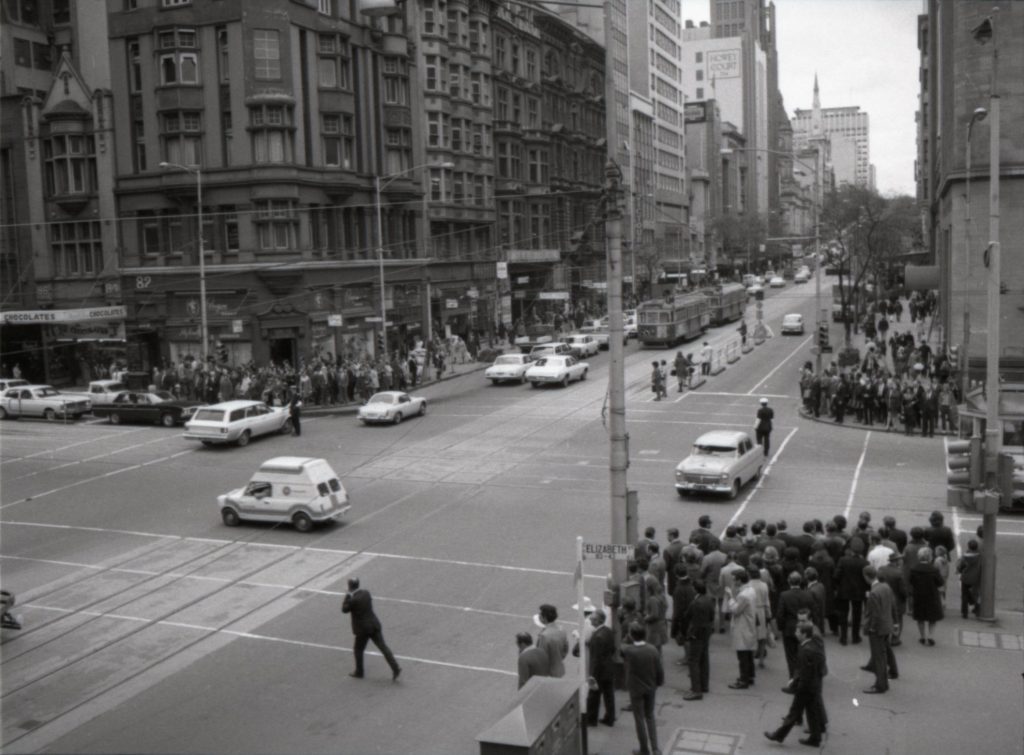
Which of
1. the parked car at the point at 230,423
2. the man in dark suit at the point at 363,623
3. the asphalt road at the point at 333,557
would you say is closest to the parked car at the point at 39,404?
the asphalt road at the point at 333,557

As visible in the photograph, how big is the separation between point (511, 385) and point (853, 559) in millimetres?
33623

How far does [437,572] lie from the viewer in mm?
19719

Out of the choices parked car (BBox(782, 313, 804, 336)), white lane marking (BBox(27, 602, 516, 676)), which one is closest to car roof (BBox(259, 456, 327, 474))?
white lane marking (BBox(27, 602, 516, 676))

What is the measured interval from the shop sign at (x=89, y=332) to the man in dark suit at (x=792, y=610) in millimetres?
44996

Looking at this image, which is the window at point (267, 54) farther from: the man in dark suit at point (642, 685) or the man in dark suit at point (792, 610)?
the man in dark suit at point (642, 685)

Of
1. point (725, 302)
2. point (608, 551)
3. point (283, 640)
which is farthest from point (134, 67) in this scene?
point (608, 551)

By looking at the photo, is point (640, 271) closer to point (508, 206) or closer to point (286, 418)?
point (508, 206)

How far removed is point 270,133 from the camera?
50.1 meters

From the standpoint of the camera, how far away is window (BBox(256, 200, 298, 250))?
50156 millimetres

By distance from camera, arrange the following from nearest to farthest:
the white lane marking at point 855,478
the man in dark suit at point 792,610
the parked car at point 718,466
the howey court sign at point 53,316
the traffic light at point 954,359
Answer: the man in dark suit at point 792,610 < the white lane marking at point 855,478 < the parked car at point 718,466 < the traffic light at point 954,359 < the howey court sign at point 53,316

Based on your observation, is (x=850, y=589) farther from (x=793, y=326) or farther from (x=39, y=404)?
(x=793, y=326)

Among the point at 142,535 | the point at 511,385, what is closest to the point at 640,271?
the point at 511,385

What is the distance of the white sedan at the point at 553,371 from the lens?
46375mm

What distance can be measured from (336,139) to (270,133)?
13.7 feet
